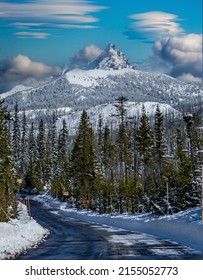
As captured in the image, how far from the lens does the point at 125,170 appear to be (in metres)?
62.2

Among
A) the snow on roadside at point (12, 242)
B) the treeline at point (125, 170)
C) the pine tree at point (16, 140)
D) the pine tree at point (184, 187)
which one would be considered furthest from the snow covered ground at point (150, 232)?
the pine tree at point (16, 140)

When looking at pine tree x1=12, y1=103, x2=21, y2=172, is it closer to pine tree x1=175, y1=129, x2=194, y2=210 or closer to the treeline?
the treeline

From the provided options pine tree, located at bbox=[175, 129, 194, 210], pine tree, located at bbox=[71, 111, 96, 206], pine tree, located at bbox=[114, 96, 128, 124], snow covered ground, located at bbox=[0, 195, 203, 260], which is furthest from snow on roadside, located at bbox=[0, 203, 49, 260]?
pine tree, located at bbox=[114, 96, 128, 124]

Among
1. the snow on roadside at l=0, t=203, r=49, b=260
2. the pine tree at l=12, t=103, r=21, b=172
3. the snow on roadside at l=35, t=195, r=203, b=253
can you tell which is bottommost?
the snow on roadside at l=35, t=195, r=203, b=253

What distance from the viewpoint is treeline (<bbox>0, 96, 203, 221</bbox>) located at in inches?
1393

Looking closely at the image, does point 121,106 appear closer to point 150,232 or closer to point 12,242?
point 150,232

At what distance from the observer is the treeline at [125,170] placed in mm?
35375

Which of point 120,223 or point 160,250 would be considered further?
point 120,223

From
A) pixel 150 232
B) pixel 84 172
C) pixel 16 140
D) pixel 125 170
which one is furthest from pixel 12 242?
pixel 16 140
